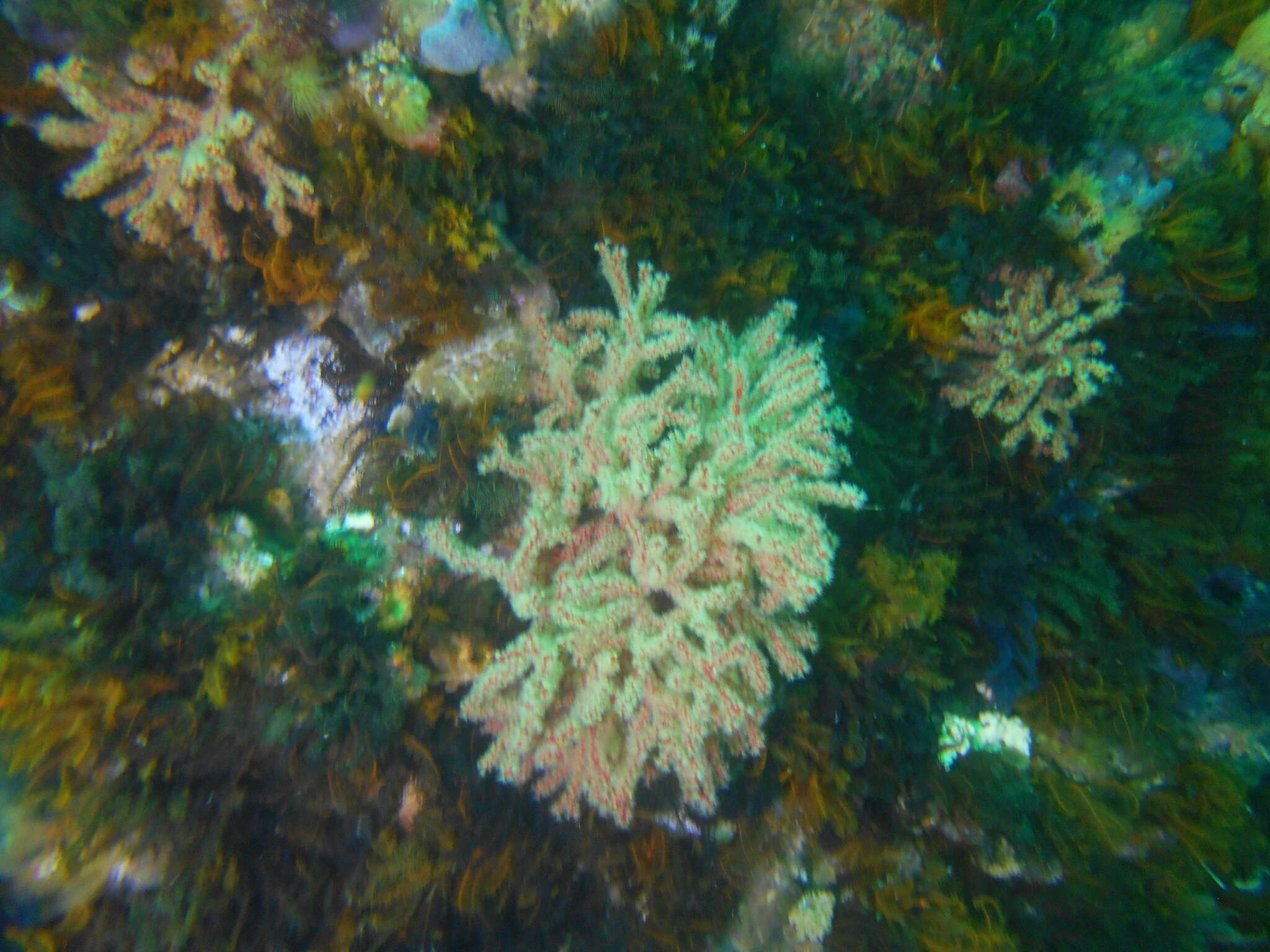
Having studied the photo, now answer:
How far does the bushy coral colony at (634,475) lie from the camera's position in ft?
8.83

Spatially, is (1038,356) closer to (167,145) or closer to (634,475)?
(634,475)

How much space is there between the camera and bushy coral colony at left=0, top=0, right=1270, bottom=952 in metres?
2.69

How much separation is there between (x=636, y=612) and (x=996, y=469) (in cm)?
240

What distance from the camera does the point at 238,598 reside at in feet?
9.88

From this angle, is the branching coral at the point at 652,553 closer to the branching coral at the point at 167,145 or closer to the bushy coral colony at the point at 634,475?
the bushy coral colony at the point at 634,475

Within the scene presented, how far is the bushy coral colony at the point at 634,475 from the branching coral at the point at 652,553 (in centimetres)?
3

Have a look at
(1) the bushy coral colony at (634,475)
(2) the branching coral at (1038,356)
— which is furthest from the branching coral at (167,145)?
(2) the branching coral at (1038,356)

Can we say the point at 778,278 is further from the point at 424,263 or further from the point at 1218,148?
the point at 1218,148

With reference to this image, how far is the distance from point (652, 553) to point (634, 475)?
0.35 meters

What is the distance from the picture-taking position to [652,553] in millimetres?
2592

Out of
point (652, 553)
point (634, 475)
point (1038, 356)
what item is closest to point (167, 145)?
point (634, 475)

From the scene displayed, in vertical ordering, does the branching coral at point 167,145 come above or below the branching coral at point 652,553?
above

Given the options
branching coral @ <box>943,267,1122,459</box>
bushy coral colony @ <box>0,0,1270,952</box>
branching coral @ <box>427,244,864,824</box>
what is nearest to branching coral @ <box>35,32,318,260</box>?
bushy coral colony @ <box>0,0,1270,952</box>

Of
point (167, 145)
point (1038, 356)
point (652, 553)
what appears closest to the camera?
point (652, 553)
